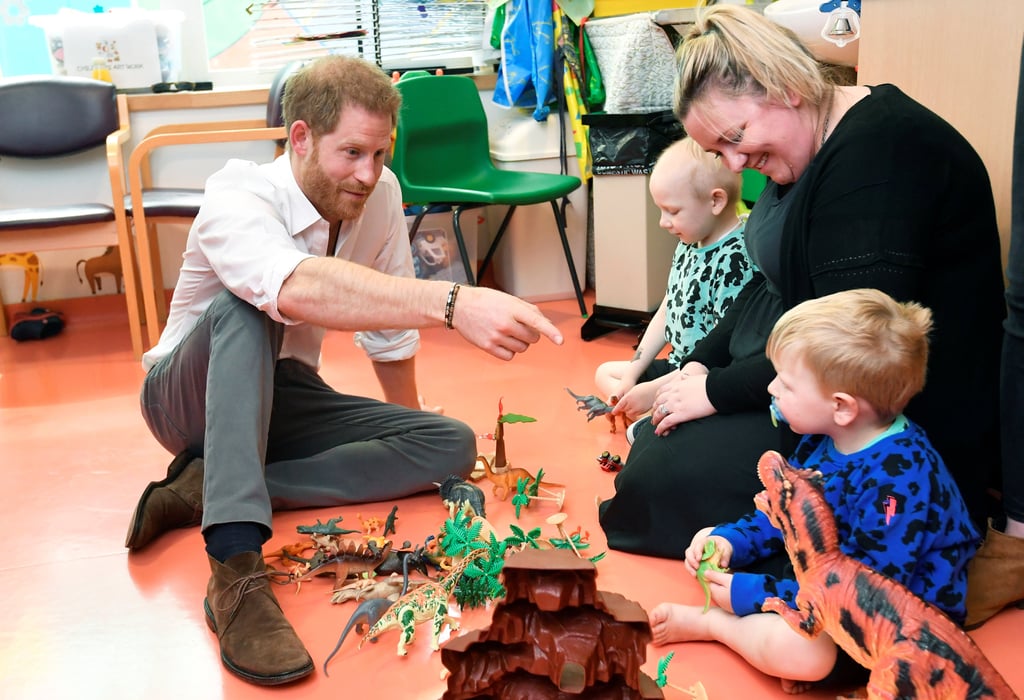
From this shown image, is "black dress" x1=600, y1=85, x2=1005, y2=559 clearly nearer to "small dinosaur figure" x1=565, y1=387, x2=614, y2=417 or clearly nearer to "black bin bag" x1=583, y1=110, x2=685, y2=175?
"small dinosaur figure" x1=565, y1=387, x2=614, y2=417

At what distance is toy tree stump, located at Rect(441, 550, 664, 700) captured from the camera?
1110 millimetres

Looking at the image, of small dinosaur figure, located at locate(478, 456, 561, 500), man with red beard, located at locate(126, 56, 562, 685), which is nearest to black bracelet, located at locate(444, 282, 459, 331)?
man with red beard, located at locate(126, 56, 562, 685)

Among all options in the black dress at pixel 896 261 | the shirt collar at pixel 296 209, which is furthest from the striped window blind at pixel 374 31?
the black dress at pixel 896 261

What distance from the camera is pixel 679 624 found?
1609 mm

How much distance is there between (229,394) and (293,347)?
50 centimetres

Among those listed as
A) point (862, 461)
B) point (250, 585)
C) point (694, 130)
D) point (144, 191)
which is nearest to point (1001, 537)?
point (862, 461)

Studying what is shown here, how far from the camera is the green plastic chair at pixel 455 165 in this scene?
386cm

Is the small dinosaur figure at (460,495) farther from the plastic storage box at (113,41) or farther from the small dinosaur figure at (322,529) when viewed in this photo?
the plastic storage box at (113,41)

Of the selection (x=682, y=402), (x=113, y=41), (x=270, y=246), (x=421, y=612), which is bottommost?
(x=421, y=612)

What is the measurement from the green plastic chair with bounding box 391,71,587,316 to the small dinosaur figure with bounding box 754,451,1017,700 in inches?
100

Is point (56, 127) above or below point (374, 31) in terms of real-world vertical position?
below

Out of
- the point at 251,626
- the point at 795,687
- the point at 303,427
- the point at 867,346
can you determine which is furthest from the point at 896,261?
the point at 303,427

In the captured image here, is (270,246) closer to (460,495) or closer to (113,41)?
(460,495)

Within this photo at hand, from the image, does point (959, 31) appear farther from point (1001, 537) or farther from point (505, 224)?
point (505, 224)
